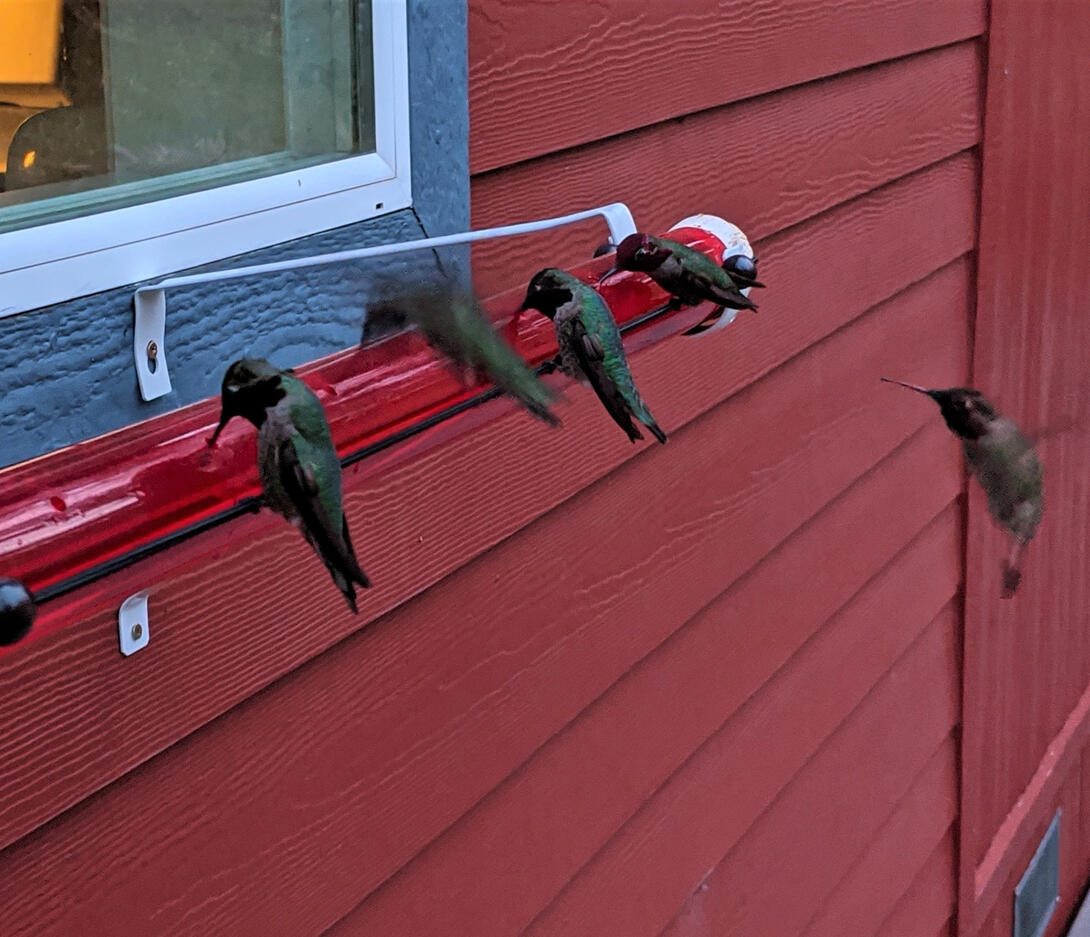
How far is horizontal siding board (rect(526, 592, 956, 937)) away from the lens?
59.1 inches

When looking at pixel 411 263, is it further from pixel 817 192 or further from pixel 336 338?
pixel 817 192

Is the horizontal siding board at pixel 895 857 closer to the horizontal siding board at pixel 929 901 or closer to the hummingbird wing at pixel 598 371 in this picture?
the horizontal siding board at pixel 929 901

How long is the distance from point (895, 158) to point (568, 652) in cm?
94

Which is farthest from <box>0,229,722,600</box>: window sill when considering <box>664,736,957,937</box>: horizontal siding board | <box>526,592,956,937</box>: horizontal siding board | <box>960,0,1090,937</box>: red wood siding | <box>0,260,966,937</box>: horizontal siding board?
<box>960,0,1090,937</box>: red wood siding

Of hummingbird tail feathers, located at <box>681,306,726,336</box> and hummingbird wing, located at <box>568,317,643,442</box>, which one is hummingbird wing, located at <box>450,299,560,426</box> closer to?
hummingbird wing, located at <box>568,317,643,442</box>

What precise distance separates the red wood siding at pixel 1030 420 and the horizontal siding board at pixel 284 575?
0.69 m

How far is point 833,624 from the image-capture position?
1.98 meters

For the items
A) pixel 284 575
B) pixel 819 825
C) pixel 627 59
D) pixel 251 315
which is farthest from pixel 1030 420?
pixel 251 315

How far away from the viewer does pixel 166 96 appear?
0.79m

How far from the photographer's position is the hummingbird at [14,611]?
43cm

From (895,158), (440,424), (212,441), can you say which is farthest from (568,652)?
(895,158)

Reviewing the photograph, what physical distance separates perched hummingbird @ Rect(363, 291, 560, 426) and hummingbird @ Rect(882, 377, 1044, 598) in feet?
2.26

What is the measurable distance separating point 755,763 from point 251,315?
1166 mm

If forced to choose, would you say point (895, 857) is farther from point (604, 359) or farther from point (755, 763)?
point (604, 359)
